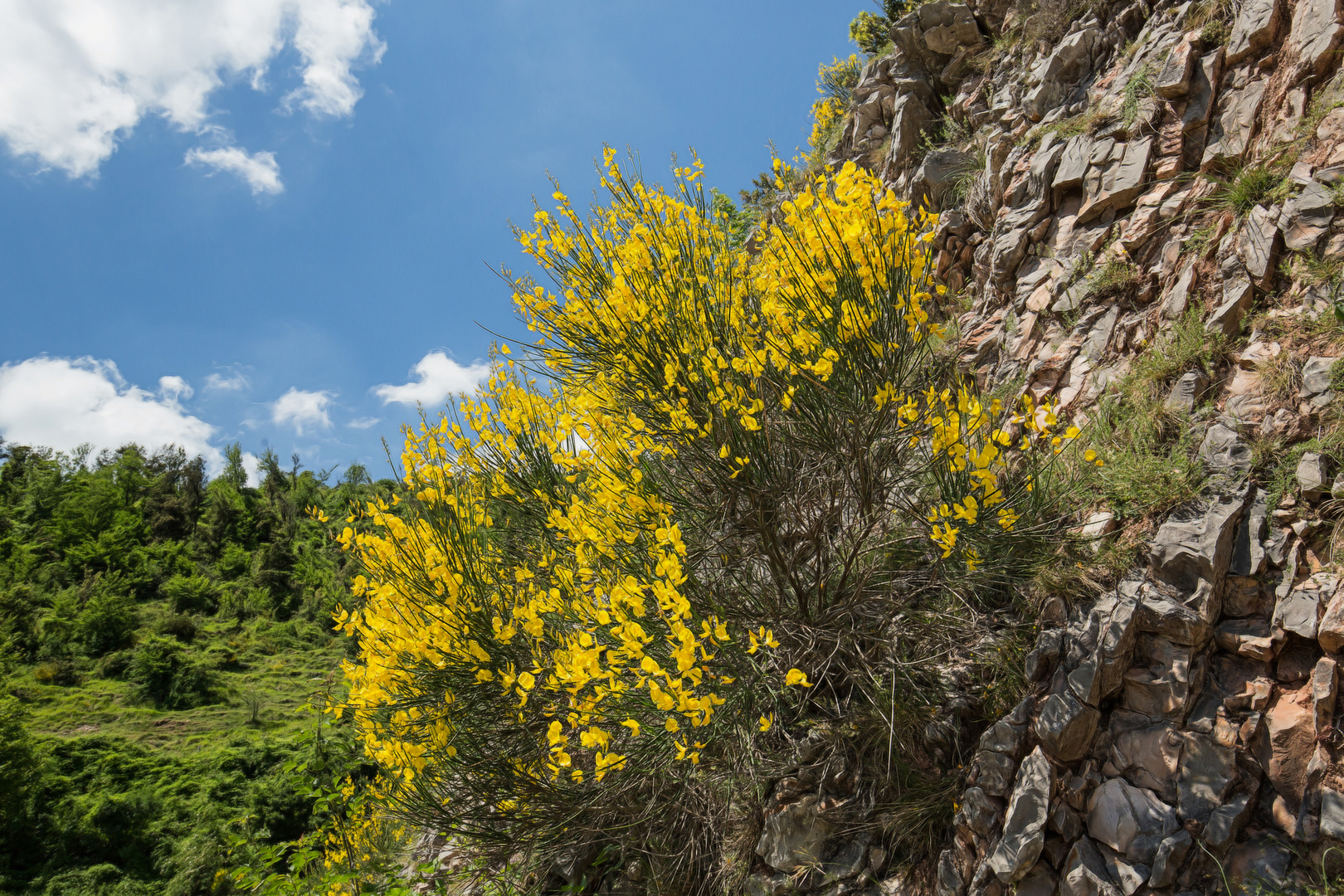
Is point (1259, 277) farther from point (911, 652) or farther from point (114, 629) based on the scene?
point (114, 629)

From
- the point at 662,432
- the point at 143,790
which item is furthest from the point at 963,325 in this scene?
the point at 143,790

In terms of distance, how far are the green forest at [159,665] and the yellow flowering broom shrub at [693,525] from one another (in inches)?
50.6

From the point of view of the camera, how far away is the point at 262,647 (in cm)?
1975

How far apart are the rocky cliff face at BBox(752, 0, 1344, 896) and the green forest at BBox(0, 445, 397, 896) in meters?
3.99

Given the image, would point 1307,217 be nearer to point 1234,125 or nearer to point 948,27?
point 1234,125

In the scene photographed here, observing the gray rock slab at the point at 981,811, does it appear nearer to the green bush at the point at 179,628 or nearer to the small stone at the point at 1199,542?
the small stone at the point at 1199,542

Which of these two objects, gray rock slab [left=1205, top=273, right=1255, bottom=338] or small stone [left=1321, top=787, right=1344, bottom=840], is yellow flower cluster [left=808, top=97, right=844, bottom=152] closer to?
gray rock slab [left=1205, top=273, right=1255, bottom=338]

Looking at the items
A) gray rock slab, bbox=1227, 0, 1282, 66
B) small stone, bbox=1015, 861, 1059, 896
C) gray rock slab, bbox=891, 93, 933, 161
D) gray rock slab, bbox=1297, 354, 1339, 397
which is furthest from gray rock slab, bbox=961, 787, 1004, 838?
gray rock slab, bbox=891, 93, 933, 161

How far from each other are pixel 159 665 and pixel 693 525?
19514mm

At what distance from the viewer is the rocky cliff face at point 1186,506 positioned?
2396 millimetres

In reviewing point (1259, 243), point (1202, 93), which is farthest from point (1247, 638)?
point (1202, 93)

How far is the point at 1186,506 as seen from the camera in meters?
2.92

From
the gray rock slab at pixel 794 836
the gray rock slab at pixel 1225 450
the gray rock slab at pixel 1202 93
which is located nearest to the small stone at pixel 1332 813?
the gray rock slab at pixel 1225 450

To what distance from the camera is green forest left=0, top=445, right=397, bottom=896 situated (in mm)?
10789
